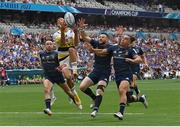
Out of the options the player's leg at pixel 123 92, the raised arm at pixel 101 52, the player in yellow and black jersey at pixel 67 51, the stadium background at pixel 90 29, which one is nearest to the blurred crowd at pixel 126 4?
the stadium background at pixel 90 29

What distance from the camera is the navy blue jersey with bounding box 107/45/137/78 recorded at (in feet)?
55.5

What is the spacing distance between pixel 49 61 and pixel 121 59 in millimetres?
2652

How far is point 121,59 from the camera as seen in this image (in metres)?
17.0

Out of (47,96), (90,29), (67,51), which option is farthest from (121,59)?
(90,29)

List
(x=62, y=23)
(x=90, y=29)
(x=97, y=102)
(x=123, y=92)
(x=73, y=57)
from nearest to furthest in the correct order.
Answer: (x=123, y=92) < (x=97, y=102) < (x=62, y=23) < (x=73, y=57) < (x=90, y=29)

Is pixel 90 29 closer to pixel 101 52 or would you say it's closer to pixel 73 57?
pixel 73 57

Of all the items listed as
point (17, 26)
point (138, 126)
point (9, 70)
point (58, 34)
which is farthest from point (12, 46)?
point (138, 126)

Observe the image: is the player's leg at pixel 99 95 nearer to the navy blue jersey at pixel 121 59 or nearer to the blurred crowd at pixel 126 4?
the navy blue jersey at pixel 121 59

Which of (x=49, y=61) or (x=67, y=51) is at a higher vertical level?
(x=49, y=61)

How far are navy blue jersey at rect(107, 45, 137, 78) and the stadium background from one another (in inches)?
899

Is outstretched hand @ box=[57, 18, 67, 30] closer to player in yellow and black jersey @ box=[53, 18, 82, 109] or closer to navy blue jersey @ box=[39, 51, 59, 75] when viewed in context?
navy blue jersey @ box=[39, 51, 59, 75]

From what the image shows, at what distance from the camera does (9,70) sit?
156 feet

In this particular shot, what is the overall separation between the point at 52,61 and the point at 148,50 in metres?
50.1

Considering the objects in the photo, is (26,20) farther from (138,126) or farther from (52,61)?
(138,126)
